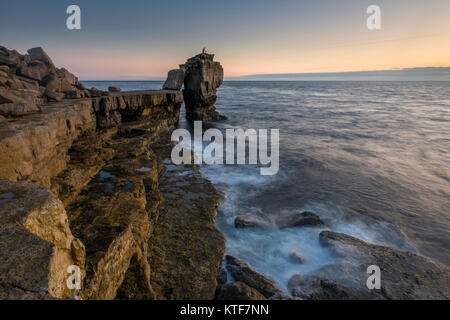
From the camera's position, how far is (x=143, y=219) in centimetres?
463

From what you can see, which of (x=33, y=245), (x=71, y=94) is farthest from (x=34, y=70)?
(x=33, y=245)

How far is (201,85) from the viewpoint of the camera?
22.1 metres

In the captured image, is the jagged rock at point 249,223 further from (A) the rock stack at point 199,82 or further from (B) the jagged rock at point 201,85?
(B) the jagged rock at point 201,85

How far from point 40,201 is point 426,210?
10674mm

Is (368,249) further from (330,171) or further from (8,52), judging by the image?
(8,52)

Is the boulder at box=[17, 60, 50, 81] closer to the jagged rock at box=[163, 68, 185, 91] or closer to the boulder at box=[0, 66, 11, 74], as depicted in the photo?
the boulder at box=[0, 66, 11, 74]

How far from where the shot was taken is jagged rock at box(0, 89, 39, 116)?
4.74 meters

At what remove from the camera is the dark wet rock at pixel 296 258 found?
5266 millimetres

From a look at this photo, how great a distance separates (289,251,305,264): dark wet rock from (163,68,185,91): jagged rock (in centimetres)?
1803

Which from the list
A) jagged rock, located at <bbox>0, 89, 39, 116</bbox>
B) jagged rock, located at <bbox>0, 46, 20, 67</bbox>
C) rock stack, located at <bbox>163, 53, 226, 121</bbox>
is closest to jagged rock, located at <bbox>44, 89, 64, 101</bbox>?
jagged rock, located at <bbox>0, 46, 20, 67</bbox>

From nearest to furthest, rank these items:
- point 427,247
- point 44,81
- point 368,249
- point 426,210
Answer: point 368,249 < point 427,247 < point 426,210 < point 44,81

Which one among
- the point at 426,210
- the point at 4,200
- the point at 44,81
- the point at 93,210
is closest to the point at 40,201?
the point at 4,200

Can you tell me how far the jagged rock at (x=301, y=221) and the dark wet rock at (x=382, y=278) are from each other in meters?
1.22

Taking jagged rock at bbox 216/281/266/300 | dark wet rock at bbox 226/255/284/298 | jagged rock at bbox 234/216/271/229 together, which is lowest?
dark wet rock at bbox 226/255/284/298
